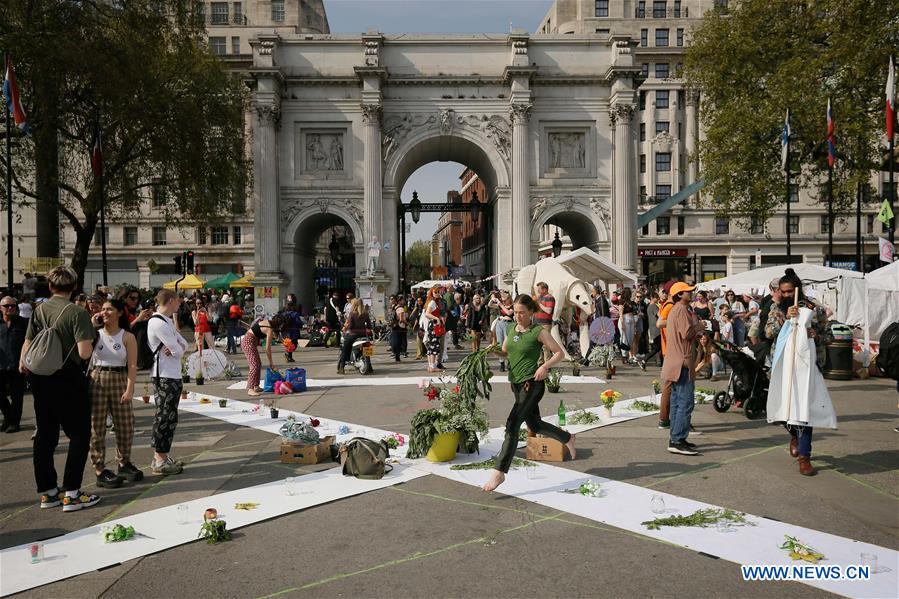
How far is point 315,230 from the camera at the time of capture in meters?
36.9

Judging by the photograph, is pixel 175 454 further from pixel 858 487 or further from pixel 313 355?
pixel 313 355

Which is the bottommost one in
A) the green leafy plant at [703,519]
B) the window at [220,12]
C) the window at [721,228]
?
the green leafy plant at [703,519]

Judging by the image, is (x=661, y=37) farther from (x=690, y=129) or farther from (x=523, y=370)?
(x=523, y=370)

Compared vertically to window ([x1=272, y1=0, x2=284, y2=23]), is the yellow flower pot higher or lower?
lower

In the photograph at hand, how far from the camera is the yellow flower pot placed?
7.52 meters

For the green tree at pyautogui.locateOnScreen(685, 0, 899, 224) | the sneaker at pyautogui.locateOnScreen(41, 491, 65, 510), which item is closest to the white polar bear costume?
the sneaker at pyautogui.locateOnScreen(41, 491, 65, 510)

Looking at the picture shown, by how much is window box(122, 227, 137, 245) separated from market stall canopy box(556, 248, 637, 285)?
Answer: 4890 centimetres

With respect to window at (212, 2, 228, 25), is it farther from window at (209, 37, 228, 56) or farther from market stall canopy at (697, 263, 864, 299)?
market stall canopy at (697, 263, 864, 299)

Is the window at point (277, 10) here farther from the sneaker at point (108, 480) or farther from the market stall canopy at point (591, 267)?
the sneaker at point (108, 480)

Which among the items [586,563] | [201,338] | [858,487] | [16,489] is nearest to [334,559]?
[586,563]

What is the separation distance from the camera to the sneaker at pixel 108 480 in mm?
6715

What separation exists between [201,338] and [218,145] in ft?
58.0

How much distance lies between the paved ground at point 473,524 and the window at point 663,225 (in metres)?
47.5

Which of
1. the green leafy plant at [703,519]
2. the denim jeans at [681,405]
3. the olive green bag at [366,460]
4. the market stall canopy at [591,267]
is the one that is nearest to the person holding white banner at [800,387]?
the denim jeans at [681,405]
